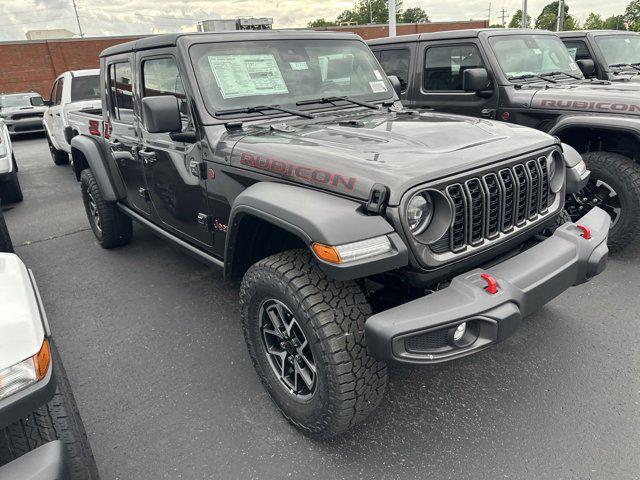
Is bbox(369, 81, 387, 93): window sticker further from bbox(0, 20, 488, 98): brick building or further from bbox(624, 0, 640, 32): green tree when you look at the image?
bbox(624, 0, 640, 32): green tree

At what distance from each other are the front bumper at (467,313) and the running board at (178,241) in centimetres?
143

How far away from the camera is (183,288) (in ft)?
13.0

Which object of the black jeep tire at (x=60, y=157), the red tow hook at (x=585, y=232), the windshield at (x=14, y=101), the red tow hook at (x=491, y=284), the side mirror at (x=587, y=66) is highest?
the side mirror at (x=587, y=66)

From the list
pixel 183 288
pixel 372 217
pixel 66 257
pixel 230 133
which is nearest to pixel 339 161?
pixel 372 217

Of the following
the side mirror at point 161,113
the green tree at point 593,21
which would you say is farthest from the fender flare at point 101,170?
the green tree at point 593,21

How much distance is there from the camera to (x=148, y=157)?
3.43 meters

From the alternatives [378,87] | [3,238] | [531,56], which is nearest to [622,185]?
[531,56]

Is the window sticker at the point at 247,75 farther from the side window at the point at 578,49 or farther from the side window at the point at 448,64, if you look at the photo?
the side window at the point at 578,49

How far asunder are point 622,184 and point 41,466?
14.0 ft

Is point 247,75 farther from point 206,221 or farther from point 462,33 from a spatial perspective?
point 462,33

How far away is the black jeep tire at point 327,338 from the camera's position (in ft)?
6.38

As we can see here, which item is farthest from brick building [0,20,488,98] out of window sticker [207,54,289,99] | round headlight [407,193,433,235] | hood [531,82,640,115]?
round headlight [407,193,433,235]

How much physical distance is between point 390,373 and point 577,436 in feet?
3.17

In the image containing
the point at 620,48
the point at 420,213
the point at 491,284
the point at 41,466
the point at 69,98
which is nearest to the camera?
the point at 41,466
